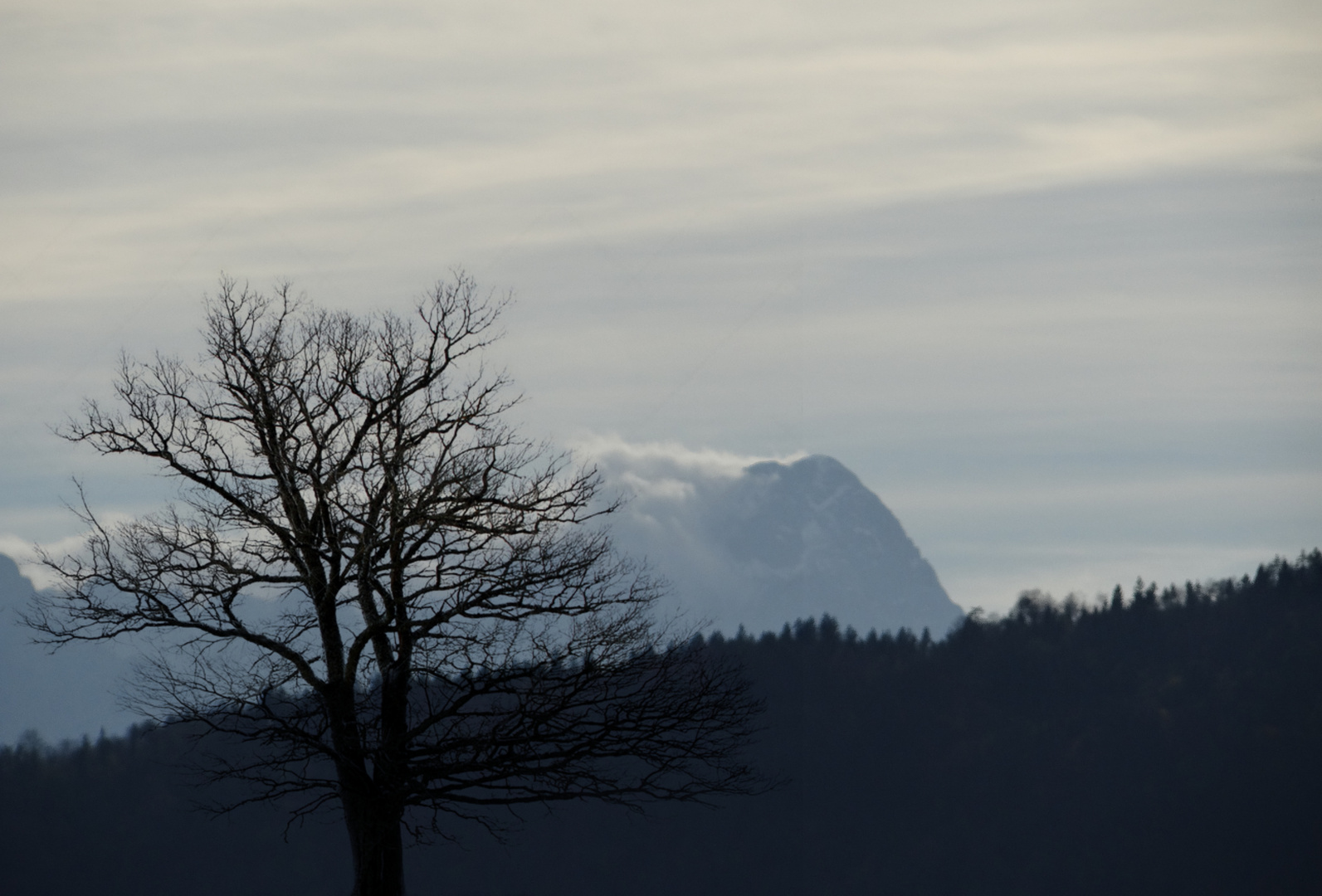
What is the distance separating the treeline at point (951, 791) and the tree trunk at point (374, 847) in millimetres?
125145

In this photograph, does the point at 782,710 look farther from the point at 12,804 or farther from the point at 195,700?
the point at 195,700

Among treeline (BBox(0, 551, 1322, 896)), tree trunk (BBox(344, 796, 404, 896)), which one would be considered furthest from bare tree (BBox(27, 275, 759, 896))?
treeline (BBox(0, 551, 1322, 896))

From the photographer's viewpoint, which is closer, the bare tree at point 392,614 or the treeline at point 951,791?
the bare tree at point 392,614

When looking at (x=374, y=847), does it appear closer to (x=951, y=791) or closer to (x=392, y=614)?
(x=392, y=614)

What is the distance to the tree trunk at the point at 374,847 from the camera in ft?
64.1

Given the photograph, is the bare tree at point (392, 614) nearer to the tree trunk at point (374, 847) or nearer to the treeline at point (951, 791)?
the tree trunk at point (374, 847)

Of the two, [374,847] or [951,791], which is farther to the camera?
[951,791]

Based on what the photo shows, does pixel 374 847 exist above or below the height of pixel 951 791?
above

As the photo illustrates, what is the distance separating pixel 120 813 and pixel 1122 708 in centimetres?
11171

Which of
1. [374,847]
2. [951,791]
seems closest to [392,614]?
[374,847]

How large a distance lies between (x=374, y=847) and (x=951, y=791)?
543 feet

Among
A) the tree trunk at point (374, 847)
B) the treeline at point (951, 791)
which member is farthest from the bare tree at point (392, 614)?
the treeline at point (951, 791)

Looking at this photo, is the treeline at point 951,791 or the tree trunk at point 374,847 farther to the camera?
the treeline at point 951,791

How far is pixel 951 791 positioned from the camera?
17762cm
